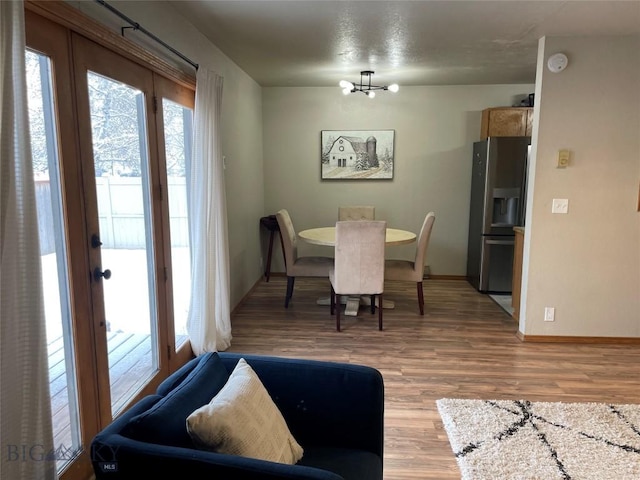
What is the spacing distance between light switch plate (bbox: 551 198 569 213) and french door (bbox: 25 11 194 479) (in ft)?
9.65

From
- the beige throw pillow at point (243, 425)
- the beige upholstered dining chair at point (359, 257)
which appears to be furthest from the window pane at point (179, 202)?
the beige throw pillow at point (243, 425)

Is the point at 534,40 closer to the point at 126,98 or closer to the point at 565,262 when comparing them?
the point at 565,262

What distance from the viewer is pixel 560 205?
346cm

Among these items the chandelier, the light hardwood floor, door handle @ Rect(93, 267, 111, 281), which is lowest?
the light hardwood floor

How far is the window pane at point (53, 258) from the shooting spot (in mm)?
1659

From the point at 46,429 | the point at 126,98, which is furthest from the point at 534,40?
the point at 46,429

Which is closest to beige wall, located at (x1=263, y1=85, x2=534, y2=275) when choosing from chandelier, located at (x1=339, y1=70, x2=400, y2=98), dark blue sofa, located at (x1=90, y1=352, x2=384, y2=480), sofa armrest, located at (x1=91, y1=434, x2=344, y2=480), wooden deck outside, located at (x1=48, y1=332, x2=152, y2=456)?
chandelier, located at (x1=339, y1=70, x2=400, y2=98)

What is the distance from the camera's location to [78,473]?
189 centimetres

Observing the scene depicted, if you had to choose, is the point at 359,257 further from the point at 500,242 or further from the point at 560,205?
the point at 500,242

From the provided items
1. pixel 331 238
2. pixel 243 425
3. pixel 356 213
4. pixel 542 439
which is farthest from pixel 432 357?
pixel 243 425

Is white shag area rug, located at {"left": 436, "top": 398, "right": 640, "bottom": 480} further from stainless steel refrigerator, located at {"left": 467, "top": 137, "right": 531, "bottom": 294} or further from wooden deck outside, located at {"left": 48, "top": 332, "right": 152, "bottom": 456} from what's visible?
stainless steel refrigerator, located at {"left": 467, "top": 137, "right": 531, "bottom": 294}

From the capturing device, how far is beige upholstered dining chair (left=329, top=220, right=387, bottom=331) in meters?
3.67

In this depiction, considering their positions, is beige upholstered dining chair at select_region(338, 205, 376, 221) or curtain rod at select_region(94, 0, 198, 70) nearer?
curtain rod at select_region(94, 0, 198, 70)

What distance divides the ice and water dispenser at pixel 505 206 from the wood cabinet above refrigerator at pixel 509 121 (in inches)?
28.6
